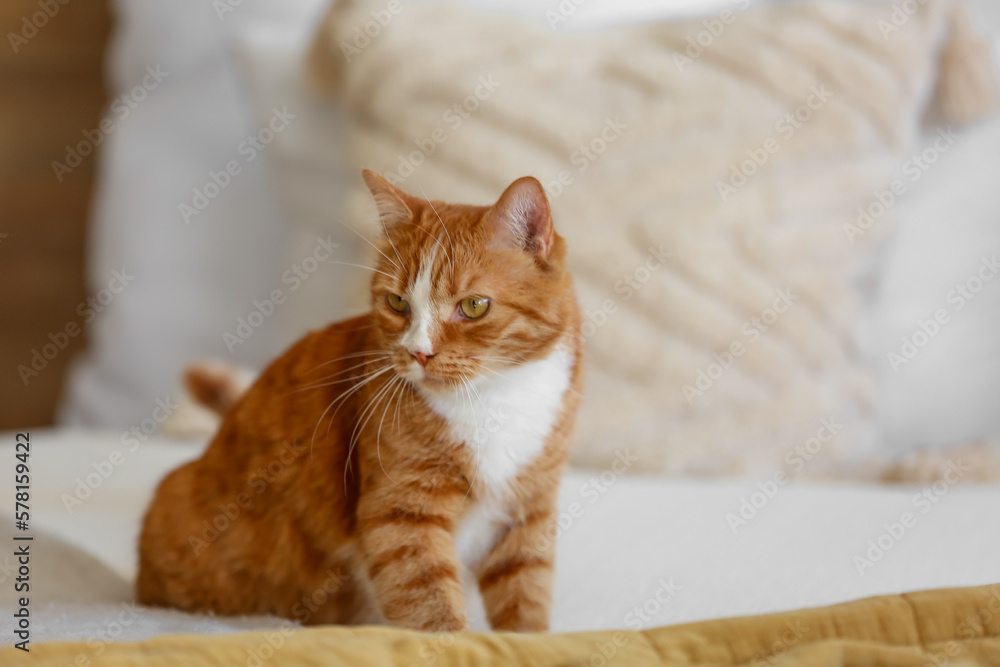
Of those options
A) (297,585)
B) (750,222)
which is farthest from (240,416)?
(750,222)

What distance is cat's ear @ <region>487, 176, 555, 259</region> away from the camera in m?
0.87

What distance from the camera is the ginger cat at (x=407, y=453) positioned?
2.95 feet

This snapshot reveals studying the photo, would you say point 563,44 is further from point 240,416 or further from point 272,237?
point 240,416

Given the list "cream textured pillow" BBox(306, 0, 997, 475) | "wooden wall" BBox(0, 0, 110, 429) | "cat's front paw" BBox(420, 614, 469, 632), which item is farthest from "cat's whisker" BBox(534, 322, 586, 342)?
"wooden wall" BBox(0, 0, 110, 429)

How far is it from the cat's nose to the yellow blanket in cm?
27

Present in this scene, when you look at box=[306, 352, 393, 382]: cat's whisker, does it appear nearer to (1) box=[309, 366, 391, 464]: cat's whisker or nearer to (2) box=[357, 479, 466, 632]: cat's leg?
(1) box=[309, 366, 391, 464]: cat's whisker

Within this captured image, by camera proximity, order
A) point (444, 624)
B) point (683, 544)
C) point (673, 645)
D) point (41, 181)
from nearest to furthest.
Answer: point (673, 645)
point (444, 624)
point (683, 544)
point (41, 181)

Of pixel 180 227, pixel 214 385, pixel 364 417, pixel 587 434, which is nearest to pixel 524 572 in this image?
pixel 364 417

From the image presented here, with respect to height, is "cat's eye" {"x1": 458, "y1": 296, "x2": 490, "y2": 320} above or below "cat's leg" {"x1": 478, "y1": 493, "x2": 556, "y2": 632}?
above

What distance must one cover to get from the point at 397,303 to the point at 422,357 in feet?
0.27

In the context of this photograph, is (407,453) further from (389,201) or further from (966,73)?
(966,73)

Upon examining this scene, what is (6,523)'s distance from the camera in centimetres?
121

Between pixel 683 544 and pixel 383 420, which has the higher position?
pixel 383 420

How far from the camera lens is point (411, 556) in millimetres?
889
